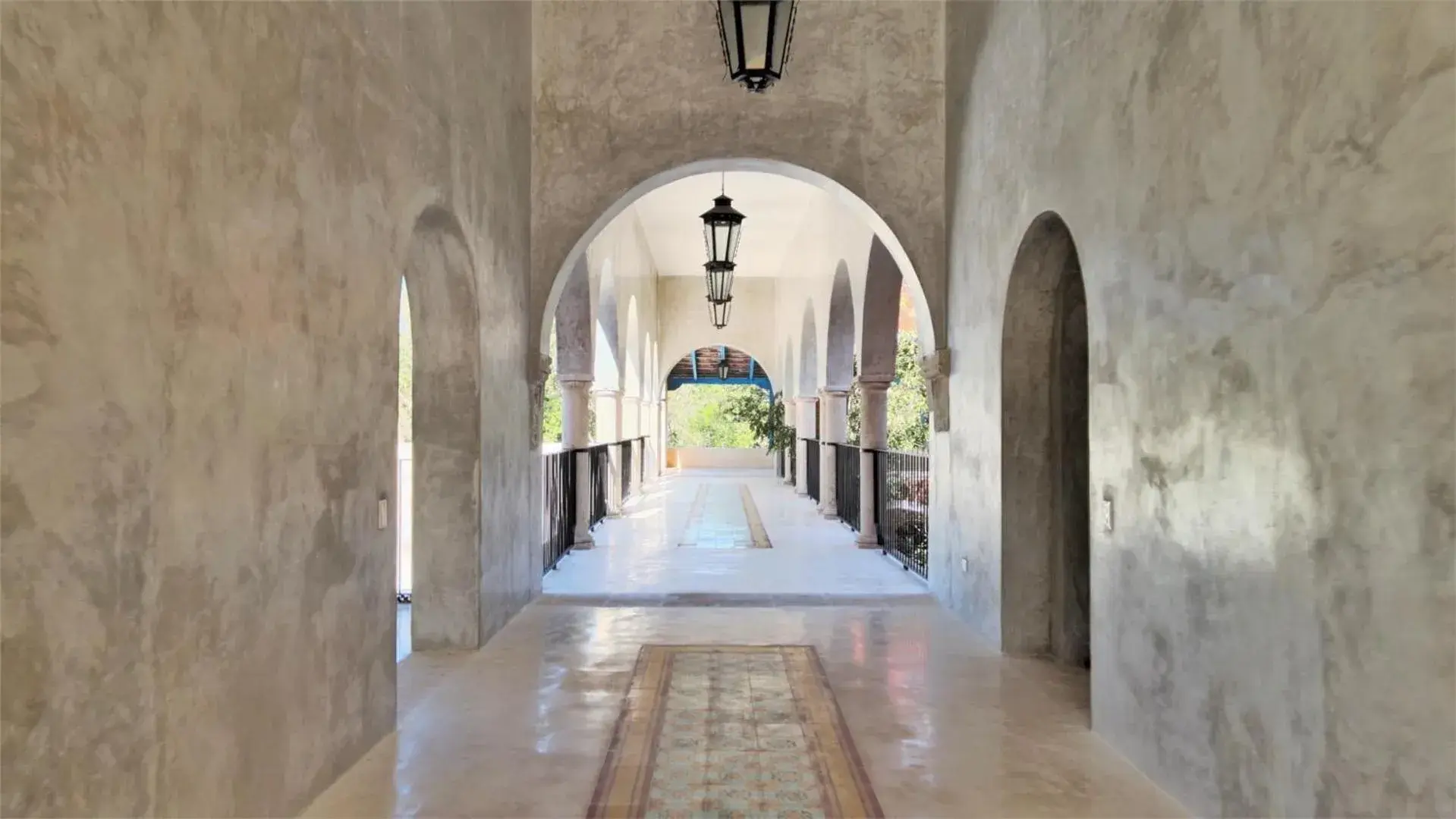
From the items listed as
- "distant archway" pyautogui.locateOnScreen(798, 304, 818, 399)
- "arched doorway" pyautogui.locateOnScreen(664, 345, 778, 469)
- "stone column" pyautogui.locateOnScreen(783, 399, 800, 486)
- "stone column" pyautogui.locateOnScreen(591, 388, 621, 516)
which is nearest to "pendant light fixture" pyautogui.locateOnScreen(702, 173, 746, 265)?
"stone column" pyautogui.locateOnScreen(591, 388, 621, 516)

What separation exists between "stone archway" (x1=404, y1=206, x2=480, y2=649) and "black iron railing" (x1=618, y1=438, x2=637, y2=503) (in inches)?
339

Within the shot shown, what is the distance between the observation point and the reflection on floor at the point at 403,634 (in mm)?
5273

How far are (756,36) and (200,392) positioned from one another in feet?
11.2

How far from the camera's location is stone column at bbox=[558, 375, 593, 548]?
9672 millimetres

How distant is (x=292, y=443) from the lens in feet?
9.88

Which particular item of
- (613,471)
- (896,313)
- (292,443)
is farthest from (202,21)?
(613,471)

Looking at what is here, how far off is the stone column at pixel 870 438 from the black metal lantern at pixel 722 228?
8.67 ft

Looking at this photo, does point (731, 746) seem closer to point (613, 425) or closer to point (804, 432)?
point (613, 425)

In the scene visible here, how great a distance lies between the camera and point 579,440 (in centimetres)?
1061

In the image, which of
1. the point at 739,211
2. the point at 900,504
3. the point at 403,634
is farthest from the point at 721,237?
the point at 739,211

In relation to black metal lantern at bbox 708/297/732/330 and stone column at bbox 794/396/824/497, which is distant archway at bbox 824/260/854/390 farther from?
stone column at bbox 794/396/824/497

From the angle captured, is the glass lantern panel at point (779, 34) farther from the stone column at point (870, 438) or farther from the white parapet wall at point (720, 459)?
the white parapet wall at point (720, 459)

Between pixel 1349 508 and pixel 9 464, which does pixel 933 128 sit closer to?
pixel 1349 508

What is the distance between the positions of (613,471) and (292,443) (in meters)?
10.3
